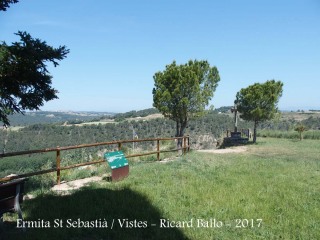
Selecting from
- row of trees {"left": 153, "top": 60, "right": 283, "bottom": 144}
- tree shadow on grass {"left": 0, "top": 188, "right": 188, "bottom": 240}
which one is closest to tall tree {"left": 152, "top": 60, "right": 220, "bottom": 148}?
row of trees {"left": 153, "top": 60, "right": 283, "bottom": 144}

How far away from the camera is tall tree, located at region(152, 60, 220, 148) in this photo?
24016 mm

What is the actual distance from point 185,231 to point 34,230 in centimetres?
269

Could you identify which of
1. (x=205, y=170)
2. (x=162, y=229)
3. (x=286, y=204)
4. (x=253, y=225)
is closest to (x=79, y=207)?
(x=162, y=229)

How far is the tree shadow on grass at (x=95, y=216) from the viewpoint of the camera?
5543 mm

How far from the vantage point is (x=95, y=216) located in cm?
631

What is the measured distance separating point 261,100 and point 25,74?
25142 mm

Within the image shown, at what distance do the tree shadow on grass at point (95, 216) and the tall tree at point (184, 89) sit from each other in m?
16.2

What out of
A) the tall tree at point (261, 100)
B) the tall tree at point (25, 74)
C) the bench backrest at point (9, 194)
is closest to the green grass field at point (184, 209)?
the bench backrest at point (9, 194)

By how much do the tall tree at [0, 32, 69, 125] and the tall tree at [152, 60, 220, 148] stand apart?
1713 cm

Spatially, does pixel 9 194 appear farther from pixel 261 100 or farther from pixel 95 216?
pixel 261 100

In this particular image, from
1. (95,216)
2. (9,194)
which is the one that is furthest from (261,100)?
(9,194)

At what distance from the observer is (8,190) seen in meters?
5.70

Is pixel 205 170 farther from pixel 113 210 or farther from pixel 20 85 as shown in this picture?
pixel 20 85

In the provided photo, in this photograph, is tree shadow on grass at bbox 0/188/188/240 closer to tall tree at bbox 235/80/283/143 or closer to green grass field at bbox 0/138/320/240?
green grass field at bbox 0/138/320/240
